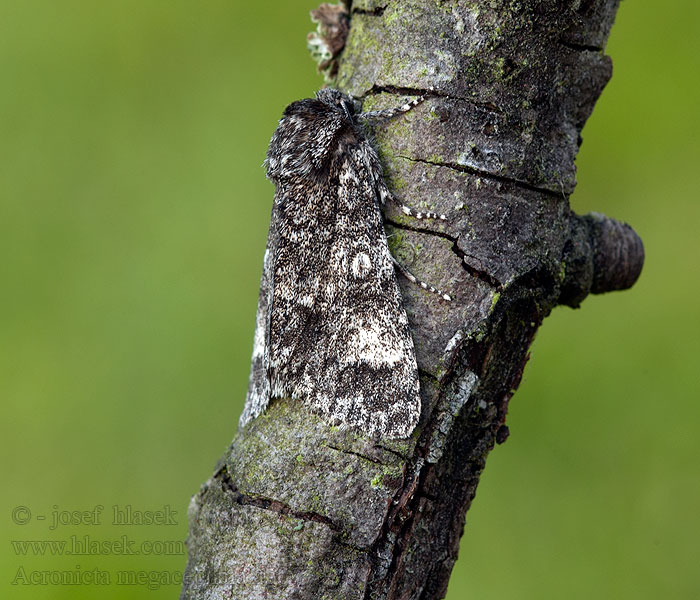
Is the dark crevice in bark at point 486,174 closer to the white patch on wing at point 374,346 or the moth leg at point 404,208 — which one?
the moth leg at point 404,208

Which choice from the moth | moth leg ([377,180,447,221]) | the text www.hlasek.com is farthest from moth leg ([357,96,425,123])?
the text www.hlasek.com

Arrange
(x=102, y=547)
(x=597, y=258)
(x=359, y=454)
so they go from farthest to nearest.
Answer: (x=102, y=547) < (x=597, y=258) < (x=359, y=454)

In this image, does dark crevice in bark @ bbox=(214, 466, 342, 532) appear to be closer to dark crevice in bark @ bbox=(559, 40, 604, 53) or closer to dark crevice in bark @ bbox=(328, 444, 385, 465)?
dark crevice in bark @ bbox=(328, 444, 385, 465)

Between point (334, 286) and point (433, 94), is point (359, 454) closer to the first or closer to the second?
point (334, 286)

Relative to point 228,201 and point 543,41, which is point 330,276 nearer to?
point 543,41

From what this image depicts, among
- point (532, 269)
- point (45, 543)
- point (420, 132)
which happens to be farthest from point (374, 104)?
point (45, 543)

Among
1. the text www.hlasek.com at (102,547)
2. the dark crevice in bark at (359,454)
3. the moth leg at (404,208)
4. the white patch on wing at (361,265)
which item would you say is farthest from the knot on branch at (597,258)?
the text www.hlasek.com at (102,547)

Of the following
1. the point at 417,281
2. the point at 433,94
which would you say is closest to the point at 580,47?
the point at 433,94
